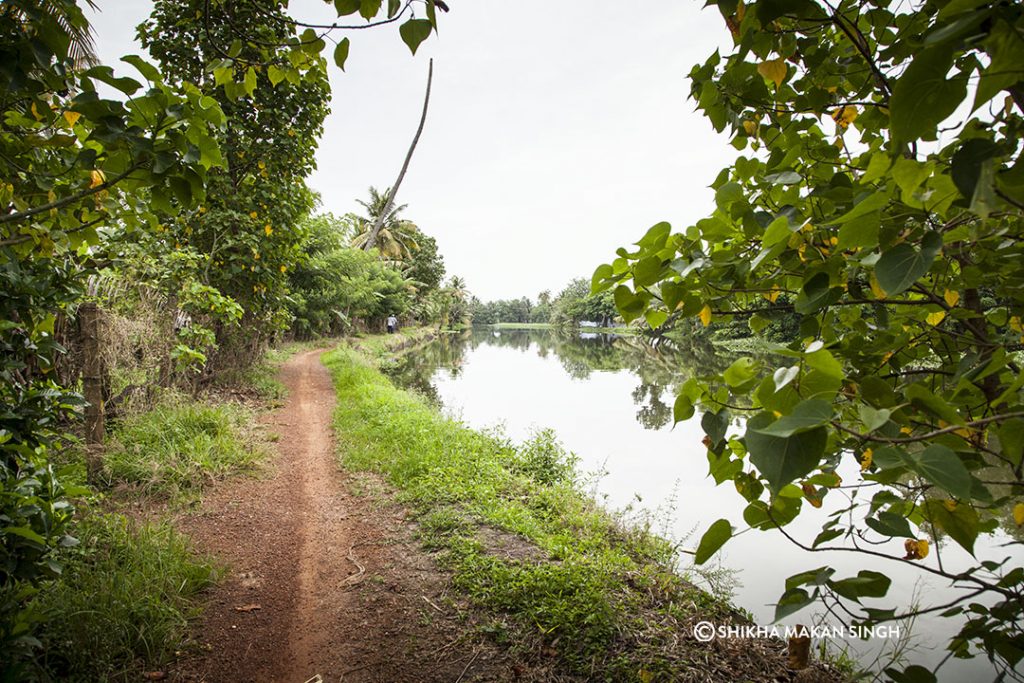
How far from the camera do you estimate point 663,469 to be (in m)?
7.90

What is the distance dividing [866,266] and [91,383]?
232 inches

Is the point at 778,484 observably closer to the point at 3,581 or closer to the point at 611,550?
the point at 3,581

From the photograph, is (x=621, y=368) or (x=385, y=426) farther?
(x=621, y=368)

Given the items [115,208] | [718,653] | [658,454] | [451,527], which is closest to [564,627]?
[718,653]

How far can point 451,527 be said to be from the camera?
4496 mm

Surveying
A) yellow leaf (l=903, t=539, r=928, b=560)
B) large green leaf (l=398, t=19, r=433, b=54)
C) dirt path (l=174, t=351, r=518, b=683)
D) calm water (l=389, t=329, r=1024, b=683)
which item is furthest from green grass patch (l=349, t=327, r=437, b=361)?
yellow leaf (l=903, t=539, r=928, b=560)

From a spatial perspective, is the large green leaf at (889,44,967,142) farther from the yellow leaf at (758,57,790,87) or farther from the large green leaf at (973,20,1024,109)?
the yellow leaf at (758,57,790,87)

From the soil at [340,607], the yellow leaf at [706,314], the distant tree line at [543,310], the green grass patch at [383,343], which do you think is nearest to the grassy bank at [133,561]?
the soil at [340,607]

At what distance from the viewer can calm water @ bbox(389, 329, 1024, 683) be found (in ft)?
14.0

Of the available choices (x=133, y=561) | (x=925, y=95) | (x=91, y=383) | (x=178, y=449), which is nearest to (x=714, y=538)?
(x=925, y=95)

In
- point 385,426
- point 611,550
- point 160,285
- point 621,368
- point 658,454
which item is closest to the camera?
point 611,550

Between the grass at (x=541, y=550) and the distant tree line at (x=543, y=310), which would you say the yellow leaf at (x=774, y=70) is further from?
the distant tree line at (x=543, y=310)

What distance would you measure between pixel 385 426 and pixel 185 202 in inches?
254

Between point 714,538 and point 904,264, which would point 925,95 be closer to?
point 904,264
